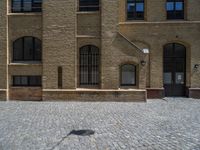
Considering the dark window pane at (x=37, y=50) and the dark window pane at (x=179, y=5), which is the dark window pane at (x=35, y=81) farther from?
the dark window pane at (x=179, y=5)

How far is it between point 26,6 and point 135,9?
8.12 meters

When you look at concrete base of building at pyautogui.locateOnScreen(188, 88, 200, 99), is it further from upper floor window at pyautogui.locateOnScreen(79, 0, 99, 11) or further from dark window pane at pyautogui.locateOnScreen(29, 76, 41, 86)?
dark window pane at pyautogui.locateOnScreen(29, 76, 41, 86)

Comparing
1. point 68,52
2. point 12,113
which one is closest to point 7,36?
point 68,52

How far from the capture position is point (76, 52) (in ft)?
59.2

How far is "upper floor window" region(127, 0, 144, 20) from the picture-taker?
64.7ft

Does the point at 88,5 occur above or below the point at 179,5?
below

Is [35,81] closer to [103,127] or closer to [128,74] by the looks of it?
[128,74]

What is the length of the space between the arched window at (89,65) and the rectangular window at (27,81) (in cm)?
306

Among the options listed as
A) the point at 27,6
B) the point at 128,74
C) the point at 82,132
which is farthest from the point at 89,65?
the point at 82,132

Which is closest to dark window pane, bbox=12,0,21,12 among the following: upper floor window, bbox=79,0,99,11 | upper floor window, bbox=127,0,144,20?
upper floor window, bbox=79,0,99,11

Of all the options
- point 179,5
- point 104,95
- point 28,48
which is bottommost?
point 104,95

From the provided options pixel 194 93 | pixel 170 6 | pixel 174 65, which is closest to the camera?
pixel 194 93

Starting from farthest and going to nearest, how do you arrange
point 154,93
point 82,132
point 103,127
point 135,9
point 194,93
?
point 135,9 → point 154,93 → point 194,93 → point 103,127 → point 82,132

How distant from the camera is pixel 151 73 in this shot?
63.8 feet
